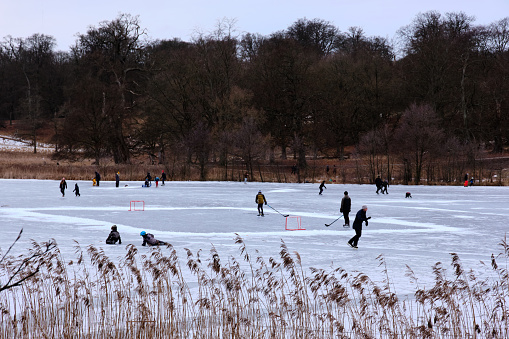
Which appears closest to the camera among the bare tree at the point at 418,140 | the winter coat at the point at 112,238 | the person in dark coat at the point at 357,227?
the person in dark coat at the point at 357,227

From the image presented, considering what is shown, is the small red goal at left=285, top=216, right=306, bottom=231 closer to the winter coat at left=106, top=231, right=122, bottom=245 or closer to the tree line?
the winter coat at left=106, top=231, right=122, bottom=245

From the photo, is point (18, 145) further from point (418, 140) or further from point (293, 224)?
point (293, 224)

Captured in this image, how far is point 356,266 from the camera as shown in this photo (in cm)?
1153

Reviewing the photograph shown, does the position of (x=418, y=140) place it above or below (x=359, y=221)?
above

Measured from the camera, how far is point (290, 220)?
807 inches

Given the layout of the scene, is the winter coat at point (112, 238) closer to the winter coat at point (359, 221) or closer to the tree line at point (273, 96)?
the winter coat at point (359, 221)

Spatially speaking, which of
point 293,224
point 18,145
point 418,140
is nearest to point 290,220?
point 293,224

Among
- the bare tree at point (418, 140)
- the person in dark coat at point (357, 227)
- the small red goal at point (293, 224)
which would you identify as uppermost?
the bare tree at point (418, 140)

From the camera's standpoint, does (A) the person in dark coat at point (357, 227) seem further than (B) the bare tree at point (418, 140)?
No

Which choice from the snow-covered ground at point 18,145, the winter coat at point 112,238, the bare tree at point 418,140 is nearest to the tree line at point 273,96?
the bare tree at point 418,140

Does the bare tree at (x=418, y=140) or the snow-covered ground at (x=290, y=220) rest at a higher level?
the bare tree at (x=418, y=140)

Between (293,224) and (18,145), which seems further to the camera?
(18,145)

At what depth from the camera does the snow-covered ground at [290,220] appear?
12.9m

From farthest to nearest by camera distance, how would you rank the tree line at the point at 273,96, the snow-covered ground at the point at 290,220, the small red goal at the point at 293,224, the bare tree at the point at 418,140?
1. the tree line at the point at 273,96
2. the bare tree at the point at 418,140
3. the small red goal at the point at 293,224
4. the snow-covered ground at the point at 290,220
